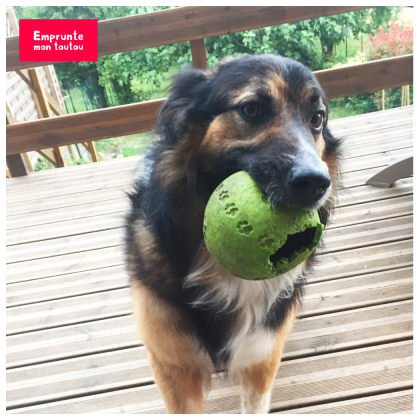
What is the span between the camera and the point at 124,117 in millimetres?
3277

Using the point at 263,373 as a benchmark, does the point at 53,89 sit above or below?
above

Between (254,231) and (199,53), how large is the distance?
2.65 metres

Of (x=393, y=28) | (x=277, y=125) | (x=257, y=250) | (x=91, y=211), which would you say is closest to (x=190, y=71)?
(x=277, y=125)

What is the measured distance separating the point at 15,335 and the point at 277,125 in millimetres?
1671

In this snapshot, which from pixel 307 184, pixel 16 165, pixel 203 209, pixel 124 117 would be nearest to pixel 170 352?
pixel 203 209

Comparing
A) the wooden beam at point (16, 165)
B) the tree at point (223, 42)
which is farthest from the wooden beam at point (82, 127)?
the tree at point (223, 42)

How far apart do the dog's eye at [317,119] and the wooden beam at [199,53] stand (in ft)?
7.03

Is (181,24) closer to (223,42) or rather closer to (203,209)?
(223,42)

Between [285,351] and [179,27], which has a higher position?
[179,27]

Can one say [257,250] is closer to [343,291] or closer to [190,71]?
[190,71]

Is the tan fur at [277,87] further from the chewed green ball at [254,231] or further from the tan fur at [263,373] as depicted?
the tan fur at [263,373]

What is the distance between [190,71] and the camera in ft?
4.30

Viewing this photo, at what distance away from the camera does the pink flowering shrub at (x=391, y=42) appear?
3.78 meters

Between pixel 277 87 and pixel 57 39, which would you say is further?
pixel 57 39
